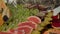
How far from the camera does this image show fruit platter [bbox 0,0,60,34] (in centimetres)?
146

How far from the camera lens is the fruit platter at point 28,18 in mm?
1462

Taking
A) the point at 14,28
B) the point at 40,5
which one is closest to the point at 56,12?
the point at 40,5

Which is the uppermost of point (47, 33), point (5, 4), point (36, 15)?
point (5, 4)

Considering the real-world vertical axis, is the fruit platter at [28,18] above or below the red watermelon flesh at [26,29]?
above

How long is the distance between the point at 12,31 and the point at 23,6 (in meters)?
0.23

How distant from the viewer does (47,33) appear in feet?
4.72

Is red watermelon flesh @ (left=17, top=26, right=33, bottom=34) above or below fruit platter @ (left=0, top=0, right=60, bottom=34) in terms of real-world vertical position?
below

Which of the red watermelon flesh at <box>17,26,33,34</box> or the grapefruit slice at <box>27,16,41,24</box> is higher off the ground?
the grapefruit slice at <box>27,16,41,24</box>

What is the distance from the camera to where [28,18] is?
4.95 feet

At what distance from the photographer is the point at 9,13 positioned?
5.00ft

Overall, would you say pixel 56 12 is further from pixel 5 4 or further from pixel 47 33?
pixel 5 4

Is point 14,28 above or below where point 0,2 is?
below

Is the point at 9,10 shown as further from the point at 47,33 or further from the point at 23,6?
the point at 47,33

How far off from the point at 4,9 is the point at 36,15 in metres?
0.27
